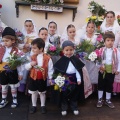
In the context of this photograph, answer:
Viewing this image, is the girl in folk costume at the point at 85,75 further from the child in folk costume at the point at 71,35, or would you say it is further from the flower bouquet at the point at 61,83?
the flower bouquet at the point at 61,83

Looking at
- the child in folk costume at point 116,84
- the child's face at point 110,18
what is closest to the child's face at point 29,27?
the child's face at point 110,18

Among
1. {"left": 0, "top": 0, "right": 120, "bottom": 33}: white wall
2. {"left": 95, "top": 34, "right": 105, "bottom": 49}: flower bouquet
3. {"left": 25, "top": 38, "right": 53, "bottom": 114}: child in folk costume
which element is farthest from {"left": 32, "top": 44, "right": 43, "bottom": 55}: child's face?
{"left": 0, "top": 0, "right": 120, "bottom": 33}: white wall

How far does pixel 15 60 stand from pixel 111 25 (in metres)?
2.42

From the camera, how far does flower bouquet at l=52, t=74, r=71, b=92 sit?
3493mm

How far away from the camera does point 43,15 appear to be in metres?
5.98

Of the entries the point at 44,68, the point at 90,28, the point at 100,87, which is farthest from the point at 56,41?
the point at 100,87

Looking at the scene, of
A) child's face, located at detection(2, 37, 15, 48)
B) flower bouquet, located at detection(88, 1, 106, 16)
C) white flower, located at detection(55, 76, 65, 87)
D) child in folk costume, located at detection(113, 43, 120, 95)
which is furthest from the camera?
flower bouquet, located at detection(88, 1, 106, 16)

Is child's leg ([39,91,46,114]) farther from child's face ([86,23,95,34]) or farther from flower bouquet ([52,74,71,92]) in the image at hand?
child's face ([86,23,95,34])

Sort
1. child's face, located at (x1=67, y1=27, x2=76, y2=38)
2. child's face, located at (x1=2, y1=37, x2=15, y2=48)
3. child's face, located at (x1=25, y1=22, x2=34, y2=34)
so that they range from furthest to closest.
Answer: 1. child's face, located at (x1=25, y1=22, x2=34, y2=34)
2. child's face, located at (x1=67, y1=27, x2=76, y2=38)
3. child's face, located at (x1=2, y1=37, x2=15, y2=48)

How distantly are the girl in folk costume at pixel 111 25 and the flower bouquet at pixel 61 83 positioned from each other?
70.5 inches

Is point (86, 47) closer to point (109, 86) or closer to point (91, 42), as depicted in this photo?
point (91, 42)

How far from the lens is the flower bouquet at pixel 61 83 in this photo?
349 cm

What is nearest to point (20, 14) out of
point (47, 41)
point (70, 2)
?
point (70, 2)

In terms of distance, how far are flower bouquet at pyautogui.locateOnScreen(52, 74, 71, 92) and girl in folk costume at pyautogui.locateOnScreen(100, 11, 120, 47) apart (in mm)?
1792
